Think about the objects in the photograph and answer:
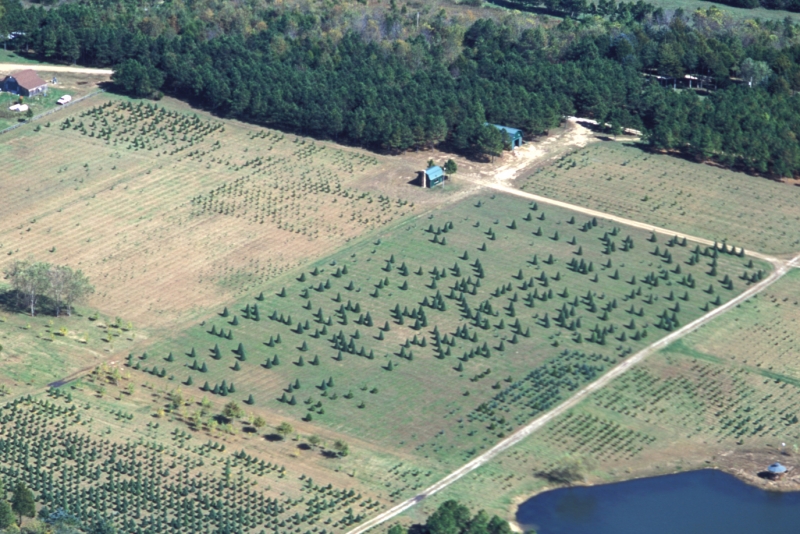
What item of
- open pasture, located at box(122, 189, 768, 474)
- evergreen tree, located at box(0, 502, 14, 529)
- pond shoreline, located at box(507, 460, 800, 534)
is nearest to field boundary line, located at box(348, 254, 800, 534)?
open pasture, located at box(122, 189, 768, 474)

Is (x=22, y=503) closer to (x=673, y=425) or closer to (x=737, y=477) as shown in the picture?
(x=673, y=425)

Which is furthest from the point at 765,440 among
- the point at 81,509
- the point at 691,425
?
the point at 81,509

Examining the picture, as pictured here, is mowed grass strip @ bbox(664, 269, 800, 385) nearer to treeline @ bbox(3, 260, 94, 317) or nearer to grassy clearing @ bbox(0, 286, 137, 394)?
grassy clearing @ bbox(0, 286, 137, 394)

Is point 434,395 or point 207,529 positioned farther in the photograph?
point 434,395

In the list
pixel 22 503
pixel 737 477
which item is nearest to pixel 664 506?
pixel 737 477

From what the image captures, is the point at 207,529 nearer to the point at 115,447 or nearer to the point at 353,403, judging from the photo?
the point at 115,447

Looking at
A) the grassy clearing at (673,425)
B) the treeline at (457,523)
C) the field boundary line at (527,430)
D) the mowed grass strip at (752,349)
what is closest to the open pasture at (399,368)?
the field boundary line at (527,430)

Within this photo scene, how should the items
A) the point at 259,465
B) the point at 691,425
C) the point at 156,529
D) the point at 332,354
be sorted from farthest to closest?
1. the point at 332,354
2. the point at 691,425
3. the point at 259,465
4. the point at 156,529
